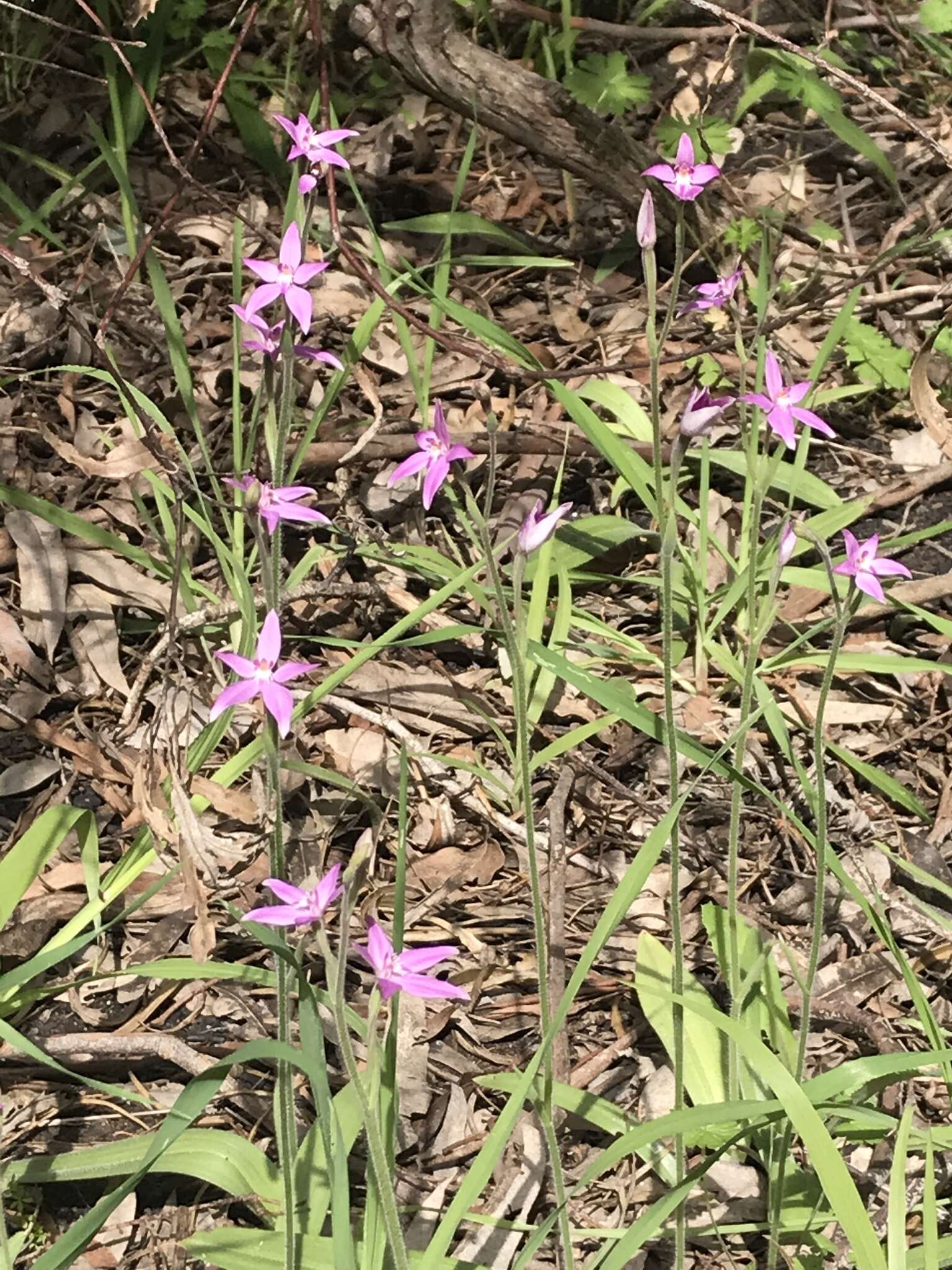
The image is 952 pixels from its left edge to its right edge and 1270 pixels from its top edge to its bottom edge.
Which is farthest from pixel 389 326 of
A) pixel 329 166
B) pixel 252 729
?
pixel 252 729

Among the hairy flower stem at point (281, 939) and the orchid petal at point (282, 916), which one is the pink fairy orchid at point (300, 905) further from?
the hairy flower stem at point (281, 939)

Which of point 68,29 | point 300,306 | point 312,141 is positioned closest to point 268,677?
point 300,306

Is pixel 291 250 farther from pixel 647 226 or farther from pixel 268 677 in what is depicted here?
pixel 268 677

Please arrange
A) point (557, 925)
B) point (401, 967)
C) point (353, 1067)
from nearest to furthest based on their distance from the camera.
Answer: point (353, 1067)
point (401, 967)
point (557, 925)

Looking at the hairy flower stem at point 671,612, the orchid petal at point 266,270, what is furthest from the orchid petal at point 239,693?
the orchid petal at point 266,270

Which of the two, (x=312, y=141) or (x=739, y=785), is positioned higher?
(x=312, y=141)

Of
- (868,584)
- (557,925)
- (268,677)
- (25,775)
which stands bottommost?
(25,775)
